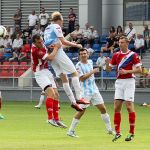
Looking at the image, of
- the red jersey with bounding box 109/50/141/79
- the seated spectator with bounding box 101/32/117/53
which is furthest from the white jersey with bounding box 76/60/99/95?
the seated spectator with bounding box 101/32/117/53

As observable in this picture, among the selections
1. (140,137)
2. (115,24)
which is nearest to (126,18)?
(115,24)

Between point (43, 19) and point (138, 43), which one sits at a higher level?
point (43, 19)

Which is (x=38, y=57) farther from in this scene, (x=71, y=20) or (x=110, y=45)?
(x=71, y=20)

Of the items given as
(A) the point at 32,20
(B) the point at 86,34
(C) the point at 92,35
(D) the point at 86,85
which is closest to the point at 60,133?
(D) the point at 86,85

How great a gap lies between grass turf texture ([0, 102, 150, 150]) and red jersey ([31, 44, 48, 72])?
1769 millimetres

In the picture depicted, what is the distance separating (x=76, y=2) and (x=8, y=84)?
10.4m

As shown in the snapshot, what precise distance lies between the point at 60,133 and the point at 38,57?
3015 millimetres

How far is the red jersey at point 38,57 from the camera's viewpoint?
59.8 feet

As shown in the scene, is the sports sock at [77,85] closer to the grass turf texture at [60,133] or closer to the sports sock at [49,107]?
the sports sock at [49,107]

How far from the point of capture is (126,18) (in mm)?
43719

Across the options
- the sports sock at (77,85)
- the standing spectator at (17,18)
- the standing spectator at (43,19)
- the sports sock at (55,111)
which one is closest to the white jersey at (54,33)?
the sports sock at (77,85)

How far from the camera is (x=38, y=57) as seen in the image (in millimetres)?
18391

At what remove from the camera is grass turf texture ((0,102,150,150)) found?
16547mm

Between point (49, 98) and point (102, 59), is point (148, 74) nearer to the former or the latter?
point (102, 59)
